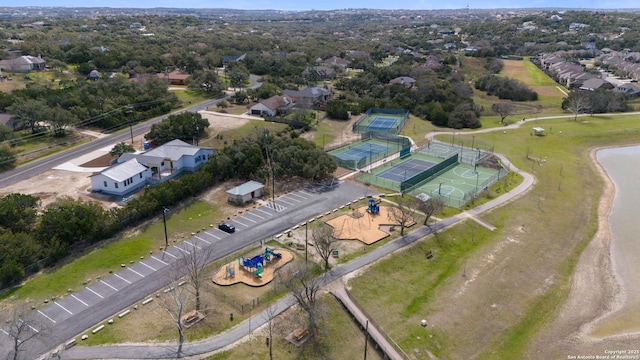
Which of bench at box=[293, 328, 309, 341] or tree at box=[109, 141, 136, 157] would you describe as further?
tree at box=[109, 141, 136, 157]

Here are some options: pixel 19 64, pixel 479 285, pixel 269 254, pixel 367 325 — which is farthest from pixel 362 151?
pixel 19 64

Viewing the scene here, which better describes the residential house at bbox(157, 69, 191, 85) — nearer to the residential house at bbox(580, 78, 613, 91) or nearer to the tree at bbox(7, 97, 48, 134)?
the tree at bbox(7, 97, 48, 134)

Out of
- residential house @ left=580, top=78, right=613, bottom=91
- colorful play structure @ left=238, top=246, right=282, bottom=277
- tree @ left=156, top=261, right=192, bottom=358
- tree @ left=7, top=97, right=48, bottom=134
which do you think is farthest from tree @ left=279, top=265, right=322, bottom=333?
residential house @ left=580, top=78, right=613, bottom=91

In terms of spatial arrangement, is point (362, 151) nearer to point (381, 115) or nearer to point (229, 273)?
point (381, 115)

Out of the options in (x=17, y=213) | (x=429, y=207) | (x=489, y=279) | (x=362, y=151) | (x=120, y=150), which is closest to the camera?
(x=489, y=279)

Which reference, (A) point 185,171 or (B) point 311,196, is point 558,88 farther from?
(A) point 185,171

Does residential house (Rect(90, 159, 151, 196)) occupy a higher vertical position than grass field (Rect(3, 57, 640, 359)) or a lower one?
higher
